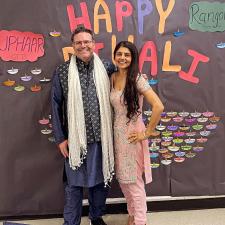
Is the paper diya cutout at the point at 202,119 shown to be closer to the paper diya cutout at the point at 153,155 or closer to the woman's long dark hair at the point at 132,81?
the paper diya cutout at the point at 153,155

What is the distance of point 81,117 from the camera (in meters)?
1.78

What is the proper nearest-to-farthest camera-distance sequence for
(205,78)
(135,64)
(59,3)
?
(135,64)
(59,3)
(205,78)

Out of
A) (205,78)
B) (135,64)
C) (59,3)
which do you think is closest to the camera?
(135,64)

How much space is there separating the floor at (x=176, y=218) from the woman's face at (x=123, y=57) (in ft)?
3.38

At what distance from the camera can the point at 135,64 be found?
1.72 metres

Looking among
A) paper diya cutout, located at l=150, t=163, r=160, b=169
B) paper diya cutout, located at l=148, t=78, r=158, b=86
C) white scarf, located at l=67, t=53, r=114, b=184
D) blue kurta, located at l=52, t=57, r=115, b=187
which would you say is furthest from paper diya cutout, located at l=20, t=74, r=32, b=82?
paper diya cutout, located at l=150, t=163, r=160, b=169

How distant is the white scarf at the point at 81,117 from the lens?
5.82 ft

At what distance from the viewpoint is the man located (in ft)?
5.81

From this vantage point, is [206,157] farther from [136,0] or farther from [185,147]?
[136,0]

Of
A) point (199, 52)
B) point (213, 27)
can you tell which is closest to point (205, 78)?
point (199, 52)

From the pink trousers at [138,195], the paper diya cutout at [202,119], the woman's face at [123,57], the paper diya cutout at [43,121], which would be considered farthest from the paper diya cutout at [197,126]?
the paper diya cutout at [43,121]

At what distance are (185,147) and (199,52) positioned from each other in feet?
1.98

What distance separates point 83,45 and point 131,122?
472 millimetres

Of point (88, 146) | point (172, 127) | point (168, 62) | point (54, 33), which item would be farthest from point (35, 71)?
point (172, 127)
